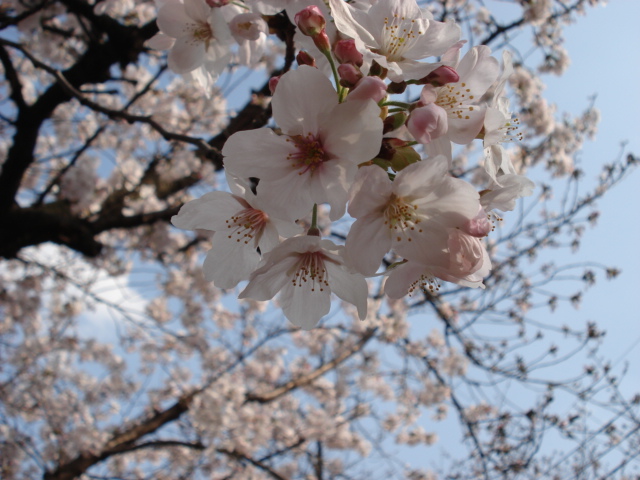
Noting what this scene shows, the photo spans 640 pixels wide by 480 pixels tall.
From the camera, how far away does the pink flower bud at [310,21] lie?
3.05 feet

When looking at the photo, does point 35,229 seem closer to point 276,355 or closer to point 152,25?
point 152,25

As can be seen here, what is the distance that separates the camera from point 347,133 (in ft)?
2.75

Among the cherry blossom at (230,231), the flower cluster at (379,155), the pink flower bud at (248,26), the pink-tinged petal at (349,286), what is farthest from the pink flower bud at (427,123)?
the pink flower bud at (248,26)

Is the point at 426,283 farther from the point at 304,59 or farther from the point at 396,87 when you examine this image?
the point at 304,59

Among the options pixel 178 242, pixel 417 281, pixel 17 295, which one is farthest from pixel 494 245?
pixel 17 295

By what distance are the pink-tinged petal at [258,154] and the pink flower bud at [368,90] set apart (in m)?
0.19

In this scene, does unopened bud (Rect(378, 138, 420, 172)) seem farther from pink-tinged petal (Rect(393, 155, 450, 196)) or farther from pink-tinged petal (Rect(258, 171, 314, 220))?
pink-tinged petal (Rect(258, 171, 314, 220))

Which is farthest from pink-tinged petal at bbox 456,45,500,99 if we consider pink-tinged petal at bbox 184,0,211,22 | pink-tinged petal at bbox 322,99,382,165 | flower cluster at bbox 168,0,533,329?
pink-tinged petal at bbox 184,0,211,22

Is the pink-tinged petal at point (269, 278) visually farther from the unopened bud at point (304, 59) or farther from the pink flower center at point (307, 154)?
the unopened bud at point (304, 59)

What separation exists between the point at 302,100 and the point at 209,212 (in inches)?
17.2

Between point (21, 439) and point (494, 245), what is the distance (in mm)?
6624

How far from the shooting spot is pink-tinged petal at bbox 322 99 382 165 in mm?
802

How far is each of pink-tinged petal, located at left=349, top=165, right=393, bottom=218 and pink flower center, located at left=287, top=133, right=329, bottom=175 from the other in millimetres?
114

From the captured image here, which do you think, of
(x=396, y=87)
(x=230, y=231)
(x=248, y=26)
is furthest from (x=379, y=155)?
(x=248, y=26)
